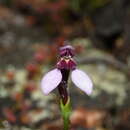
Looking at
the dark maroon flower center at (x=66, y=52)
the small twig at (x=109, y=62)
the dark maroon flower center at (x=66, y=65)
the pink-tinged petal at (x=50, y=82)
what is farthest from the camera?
the small twig at (x=109, y=62)

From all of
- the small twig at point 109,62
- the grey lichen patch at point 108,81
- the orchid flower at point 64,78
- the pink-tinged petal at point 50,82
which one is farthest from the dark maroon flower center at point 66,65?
the small twig at point 109,62

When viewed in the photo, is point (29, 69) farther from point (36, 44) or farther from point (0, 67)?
point (36, 44)

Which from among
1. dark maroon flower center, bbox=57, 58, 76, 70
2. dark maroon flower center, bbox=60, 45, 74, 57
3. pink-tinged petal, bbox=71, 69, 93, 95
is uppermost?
dark maroon flower center, bbox=60, 45, 74, 57

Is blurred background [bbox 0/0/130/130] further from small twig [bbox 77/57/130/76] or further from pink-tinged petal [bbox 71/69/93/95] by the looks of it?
pink-tinged petal [bbox 71/69/93/95]

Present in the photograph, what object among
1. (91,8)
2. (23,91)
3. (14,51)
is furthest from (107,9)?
(23,91)

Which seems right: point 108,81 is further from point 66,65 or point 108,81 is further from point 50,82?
point 50,82

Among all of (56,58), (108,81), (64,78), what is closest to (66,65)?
(64,78)

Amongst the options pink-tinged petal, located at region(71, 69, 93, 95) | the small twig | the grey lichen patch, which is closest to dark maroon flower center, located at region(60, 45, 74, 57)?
pink-tinged petal, located at region(71, 69, 93, 95)

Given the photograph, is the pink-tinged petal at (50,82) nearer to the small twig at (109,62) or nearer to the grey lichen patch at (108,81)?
the grey lichen patch at (108,81)
